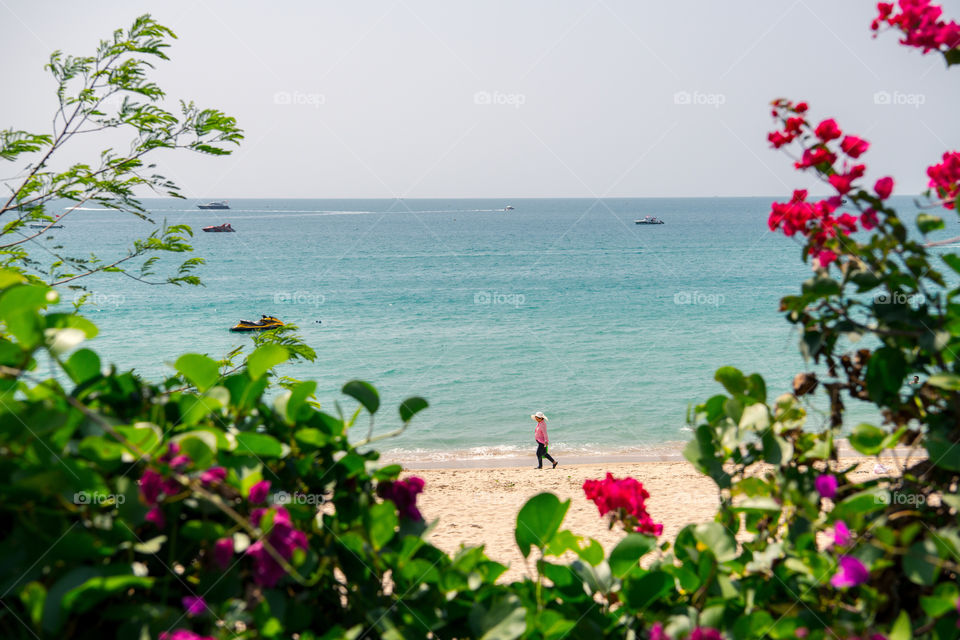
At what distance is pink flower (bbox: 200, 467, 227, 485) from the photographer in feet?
3.31

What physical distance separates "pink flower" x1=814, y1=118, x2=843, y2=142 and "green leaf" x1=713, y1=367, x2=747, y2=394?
0.64 meters

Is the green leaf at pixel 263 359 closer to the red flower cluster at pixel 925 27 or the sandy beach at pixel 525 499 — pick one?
the red flower cluster at pixel 925 27

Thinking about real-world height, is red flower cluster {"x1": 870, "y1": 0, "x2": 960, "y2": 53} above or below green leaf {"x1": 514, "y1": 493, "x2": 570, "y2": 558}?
above

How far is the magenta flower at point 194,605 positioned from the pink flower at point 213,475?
0.56 ft

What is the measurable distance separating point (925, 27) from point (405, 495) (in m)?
1.50

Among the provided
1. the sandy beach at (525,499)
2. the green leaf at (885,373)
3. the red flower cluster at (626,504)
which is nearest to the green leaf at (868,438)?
the green leaf at (885,373)

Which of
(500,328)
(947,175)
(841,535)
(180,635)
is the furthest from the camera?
(500,328)

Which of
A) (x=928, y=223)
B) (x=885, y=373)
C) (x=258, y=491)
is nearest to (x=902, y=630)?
(x=885, y=373)

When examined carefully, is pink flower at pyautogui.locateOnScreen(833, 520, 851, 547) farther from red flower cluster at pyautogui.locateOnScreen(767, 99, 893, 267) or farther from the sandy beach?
the sandy beach

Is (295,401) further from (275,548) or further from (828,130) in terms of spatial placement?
(828,130)

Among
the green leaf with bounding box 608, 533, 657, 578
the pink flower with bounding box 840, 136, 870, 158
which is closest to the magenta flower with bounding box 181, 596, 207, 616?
the green leaf with bounding box 608, 533, 657, 578

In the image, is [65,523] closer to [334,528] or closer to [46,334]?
[46,334]

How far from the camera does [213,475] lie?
101 cm

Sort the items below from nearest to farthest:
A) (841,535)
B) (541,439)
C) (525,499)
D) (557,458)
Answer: (841,535), (525,499), (541,439), (557,458)
